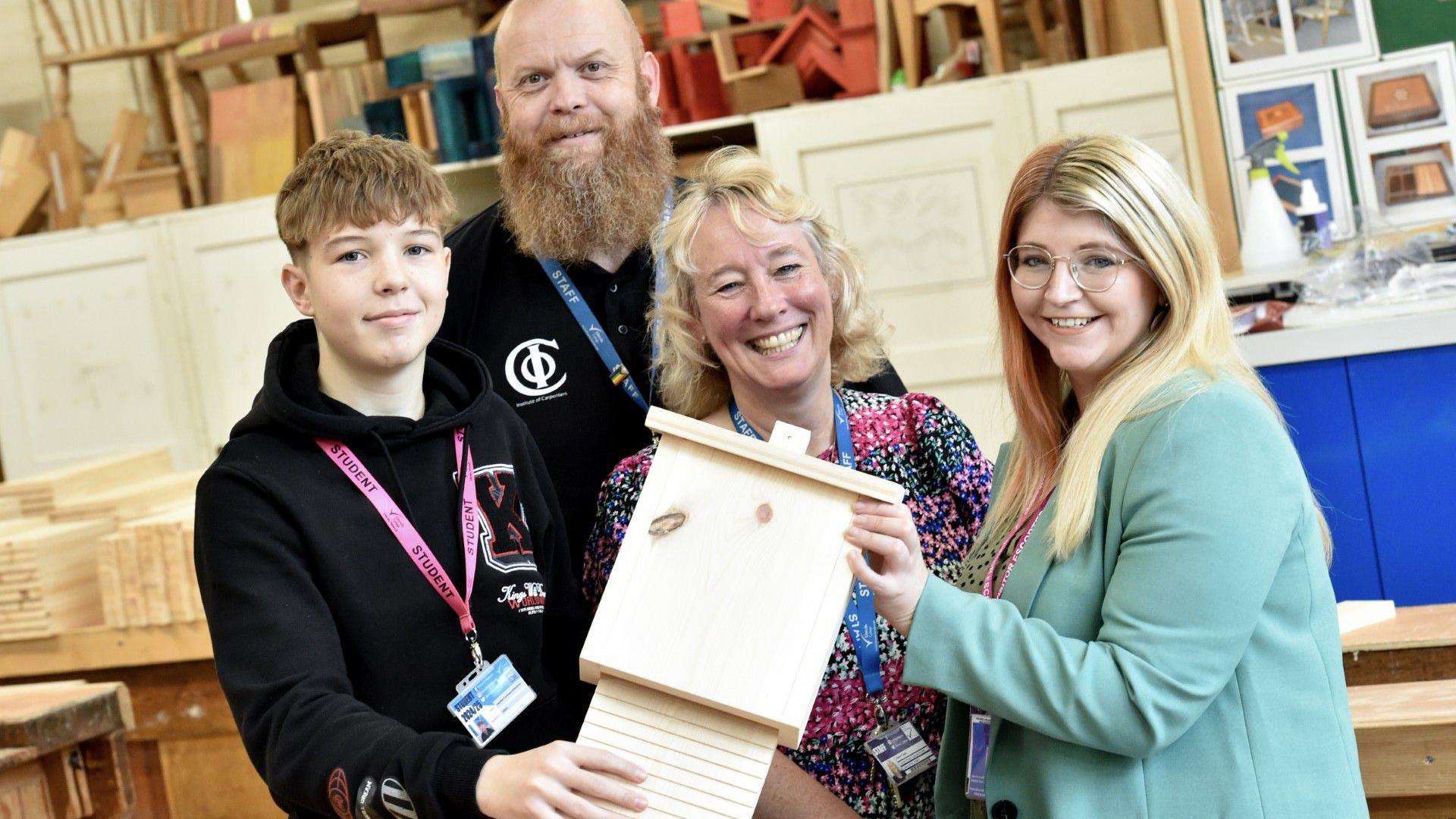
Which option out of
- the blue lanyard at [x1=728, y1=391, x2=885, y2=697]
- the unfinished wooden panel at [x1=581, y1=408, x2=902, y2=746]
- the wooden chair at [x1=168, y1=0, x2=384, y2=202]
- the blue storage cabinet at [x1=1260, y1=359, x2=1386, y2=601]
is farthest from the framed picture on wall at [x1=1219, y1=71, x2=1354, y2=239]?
the wooden chair at [x1=168, y1=0, x2=384, y2=202]

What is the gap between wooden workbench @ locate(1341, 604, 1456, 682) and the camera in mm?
2209

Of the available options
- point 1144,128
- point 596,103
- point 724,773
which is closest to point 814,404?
point 724,773

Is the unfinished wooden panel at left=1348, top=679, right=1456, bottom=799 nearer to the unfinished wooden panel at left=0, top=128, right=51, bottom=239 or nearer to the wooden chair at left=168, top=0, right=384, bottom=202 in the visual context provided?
the wooden chair at left=168, top=0, right=384, bottom=202

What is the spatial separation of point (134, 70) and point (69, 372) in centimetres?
145

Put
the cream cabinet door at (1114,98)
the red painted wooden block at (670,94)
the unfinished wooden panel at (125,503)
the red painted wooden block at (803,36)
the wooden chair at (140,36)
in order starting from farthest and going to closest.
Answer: the wooden chair at (140,36), the red painted wooden block at (670,94), the red painted wooden block at (803,36), the cream cabinet door at (1114,98), the unfinished wooden panel at (125,503)

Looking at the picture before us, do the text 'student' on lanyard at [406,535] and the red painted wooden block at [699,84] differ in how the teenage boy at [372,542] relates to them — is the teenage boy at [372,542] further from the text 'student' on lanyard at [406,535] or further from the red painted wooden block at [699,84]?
the red painted wooden block at [699,84]

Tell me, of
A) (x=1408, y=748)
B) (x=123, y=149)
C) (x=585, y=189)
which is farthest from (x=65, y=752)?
(x=123, y=149)

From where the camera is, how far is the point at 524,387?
2.32 m

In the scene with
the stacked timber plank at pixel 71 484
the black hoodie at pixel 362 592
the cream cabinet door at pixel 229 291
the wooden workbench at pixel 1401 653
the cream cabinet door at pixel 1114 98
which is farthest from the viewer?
the cream cabinet door at pixel 229 291

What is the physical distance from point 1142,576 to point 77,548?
10.2 ft

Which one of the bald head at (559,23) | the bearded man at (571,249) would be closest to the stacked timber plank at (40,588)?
the bearded man at (571,249)

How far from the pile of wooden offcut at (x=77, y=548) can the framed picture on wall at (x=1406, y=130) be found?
10.3ft

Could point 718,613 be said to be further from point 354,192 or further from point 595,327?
point 595,327

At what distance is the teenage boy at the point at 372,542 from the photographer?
4.69ft
